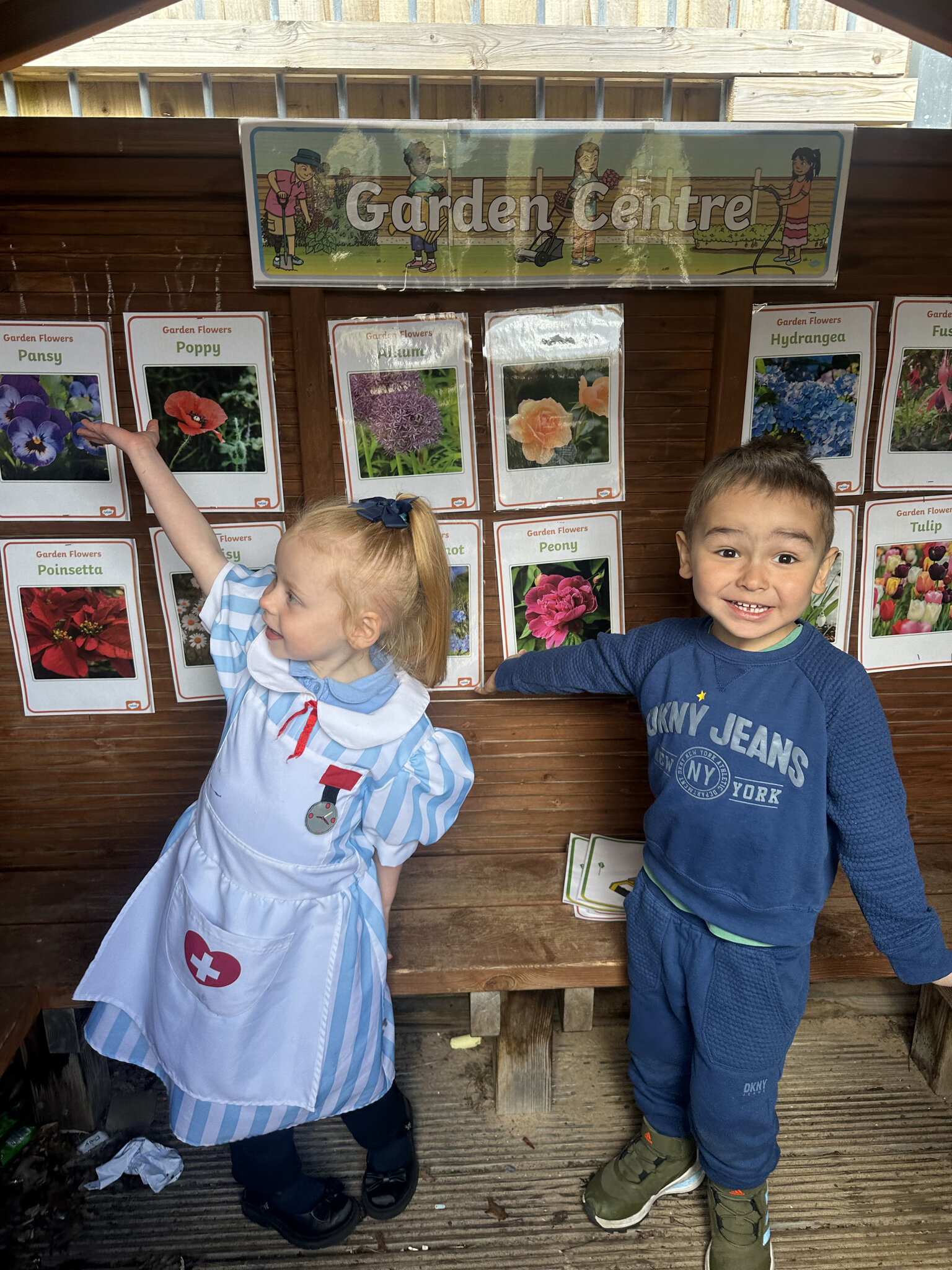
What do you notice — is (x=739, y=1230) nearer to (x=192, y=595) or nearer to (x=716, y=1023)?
(x=716, y=1023)

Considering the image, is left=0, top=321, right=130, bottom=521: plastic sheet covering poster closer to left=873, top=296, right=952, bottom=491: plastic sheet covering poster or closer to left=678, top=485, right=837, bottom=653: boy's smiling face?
left=678, top=485, right=837, bottom=653: boy's smiling face

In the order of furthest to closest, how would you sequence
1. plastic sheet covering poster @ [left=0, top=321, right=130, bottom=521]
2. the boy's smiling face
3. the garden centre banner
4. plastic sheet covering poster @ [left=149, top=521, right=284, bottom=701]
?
1. plastic sheet covering poster @ [left=149, top=521, right=284, bottom=701]
2. plastic sheet covering poster @ [left=0, top=321, right=130, bottom=521]
3. the garden centre banner
4. the boy's smiling face

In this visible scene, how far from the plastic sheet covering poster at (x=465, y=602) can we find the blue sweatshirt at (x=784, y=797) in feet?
1.96

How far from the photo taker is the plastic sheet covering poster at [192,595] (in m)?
1.95

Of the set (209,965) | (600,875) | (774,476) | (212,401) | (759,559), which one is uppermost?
(212,401)

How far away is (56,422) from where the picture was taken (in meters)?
1.85

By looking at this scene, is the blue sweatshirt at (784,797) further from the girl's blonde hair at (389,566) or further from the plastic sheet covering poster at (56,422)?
the plastic sheet covering poster at (56,422)

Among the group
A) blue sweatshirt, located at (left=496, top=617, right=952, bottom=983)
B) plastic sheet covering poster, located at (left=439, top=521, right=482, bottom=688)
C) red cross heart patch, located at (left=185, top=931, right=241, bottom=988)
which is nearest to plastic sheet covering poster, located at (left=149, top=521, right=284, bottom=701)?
plastic sheet covering poster, located at (left=439, top=521, right=482, bottom=688)

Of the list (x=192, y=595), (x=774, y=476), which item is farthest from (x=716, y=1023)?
(x=192, y=595)

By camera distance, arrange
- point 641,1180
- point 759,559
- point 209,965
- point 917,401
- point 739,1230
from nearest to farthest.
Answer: point 759,559 → point 209,965 → point 739,1230 → point 641,1180 → point 917,401

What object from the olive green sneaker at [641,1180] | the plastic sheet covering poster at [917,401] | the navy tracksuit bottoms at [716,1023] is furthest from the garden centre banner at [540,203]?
the olive green sneaker at [641,1180]

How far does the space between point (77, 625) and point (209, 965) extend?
956 millimetres

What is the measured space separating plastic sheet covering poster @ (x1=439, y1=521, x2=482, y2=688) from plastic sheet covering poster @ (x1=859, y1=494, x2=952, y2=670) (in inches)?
38.8

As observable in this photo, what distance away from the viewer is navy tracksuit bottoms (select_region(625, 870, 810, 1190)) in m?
1.52
